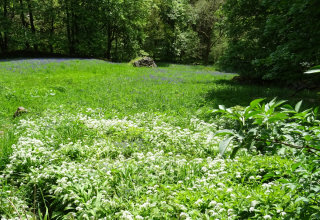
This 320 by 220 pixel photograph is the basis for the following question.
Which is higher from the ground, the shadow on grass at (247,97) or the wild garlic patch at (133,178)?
the shadow on grass at (247,97)

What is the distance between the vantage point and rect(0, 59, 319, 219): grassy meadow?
3.36 m

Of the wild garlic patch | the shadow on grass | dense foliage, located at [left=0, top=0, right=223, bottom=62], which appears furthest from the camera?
dense foliage, located at [left=0, top=0, right=223, bottom=62]

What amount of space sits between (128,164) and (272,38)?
12.3 m

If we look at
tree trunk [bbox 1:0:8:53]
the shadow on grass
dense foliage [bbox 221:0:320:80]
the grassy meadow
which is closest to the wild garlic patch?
the grassy meadow

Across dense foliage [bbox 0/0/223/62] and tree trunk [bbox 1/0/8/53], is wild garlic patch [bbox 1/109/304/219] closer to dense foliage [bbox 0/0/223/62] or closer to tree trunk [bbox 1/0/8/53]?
dense foliage [bbox 0/0/223/62]

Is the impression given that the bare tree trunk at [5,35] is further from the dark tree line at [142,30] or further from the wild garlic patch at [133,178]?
the wild garlic patch at [133,178]

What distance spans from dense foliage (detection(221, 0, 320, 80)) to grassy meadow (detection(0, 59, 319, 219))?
5.86 ft

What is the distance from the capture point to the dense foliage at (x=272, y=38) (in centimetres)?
878

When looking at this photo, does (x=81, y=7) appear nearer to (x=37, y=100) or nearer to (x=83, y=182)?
(x=37, y=100)

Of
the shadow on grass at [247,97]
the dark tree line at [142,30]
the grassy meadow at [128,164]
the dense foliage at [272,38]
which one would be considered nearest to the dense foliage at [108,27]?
the dark tree line at [142,30]

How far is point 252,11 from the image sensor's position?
14.7m

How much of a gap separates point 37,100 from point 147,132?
22.3ft

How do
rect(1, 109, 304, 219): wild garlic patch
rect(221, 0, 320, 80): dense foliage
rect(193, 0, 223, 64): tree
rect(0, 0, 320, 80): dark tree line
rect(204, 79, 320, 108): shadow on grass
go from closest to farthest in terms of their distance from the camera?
rect(1, 109, 304, 219): wild garlic patch → rect(221, 0, 320, 80): dense foliage → rect(204, 79, 320, 108): shadow on grass → rect(0, 0, 320, 80): dark tree line → rect(193, 0, 223, 64): tree

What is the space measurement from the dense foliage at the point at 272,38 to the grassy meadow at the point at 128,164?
179 centimetres
